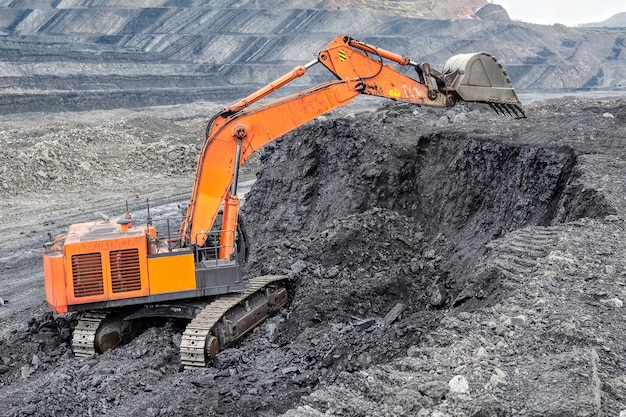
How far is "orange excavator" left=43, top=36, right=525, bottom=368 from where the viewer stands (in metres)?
8.66

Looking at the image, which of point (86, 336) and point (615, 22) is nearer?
point (86, 336)

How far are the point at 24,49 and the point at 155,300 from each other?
120 feet

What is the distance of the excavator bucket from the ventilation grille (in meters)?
5.20

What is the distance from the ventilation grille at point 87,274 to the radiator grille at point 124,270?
0.15 meters

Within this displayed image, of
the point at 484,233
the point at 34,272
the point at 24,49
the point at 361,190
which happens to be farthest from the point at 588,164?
the point at 24,49

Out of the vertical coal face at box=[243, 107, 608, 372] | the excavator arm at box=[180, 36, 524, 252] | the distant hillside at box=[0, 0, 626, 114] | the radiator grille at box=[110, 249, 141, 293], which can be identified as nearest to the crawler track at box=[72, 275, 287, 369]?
the vertical coal face at box=[243, 107, 608, 372]

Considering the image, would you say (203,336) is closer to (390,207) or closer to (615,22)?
(390,207)

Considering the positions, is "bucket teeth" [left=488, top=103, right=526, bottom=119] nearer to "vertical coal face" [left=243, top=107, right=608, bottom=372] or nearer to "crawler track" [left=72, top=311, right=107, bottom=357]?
"vertical coal face" [left=243, top=107, right=608, bottom=372]

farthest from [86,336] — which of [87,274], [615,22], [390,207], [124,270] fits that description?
[615,22]

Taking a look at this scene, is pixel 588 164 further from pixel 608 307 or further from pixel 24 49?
pixel 24 49

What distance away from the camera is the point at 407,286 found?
34.0 feet

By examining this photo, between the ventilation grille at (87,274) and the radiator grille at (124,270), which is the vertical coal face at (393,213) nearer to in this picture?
the radiator grille at (124,270)

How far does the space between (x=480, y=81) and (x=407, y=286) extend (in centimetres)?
302

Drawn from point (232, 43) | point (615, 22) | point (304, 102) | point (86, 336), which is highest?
point (615, 22)
